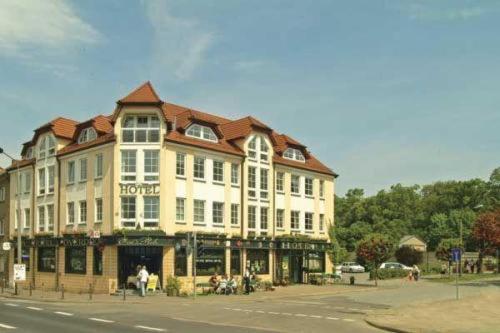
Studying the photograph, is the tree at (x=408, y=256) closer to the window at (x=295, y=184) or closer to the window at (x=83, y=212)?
the window at (x=295, y=184)

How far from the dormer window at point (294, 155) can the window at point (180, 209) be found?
1257cm

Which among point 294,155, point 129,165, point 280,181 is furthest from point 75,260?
point 294,155

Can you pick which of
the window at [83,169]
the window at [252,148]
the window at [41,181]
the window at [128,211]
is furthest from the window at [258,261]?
the window at [41,181]

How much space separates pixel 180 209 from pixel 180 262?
3.42m

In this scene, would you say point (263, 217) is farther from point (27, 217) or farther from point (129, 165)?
point (27, 217)

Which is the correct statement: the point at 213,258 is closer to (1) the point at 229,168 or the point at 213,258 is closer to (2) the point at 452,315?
(1) the point at 229,168

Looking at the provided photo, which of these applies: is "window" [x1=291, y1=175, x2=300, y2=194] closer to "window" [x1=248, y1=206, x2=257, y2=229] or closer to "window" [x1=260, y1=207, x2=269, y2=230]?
"window" [x1=260, y1=207, x2=269, y2=230]

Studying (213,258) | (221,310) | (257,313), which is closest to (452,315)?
(257,313)

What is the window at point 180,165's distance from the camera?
42.1 meters

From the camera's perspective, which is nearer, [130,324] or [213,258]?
[130,324]

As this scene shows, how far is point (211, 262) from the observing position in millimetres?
43781

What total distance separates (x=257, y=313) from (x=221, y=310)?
7.84 feet

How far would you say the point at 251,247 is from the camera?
46750 mm

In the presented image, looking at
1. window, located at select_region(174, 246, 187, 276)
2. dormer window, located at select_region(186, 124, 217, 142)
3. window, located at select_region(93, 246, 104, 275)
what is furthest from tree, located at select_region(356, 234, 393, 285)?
window, located at select_region(93, 246, 104, 275)
